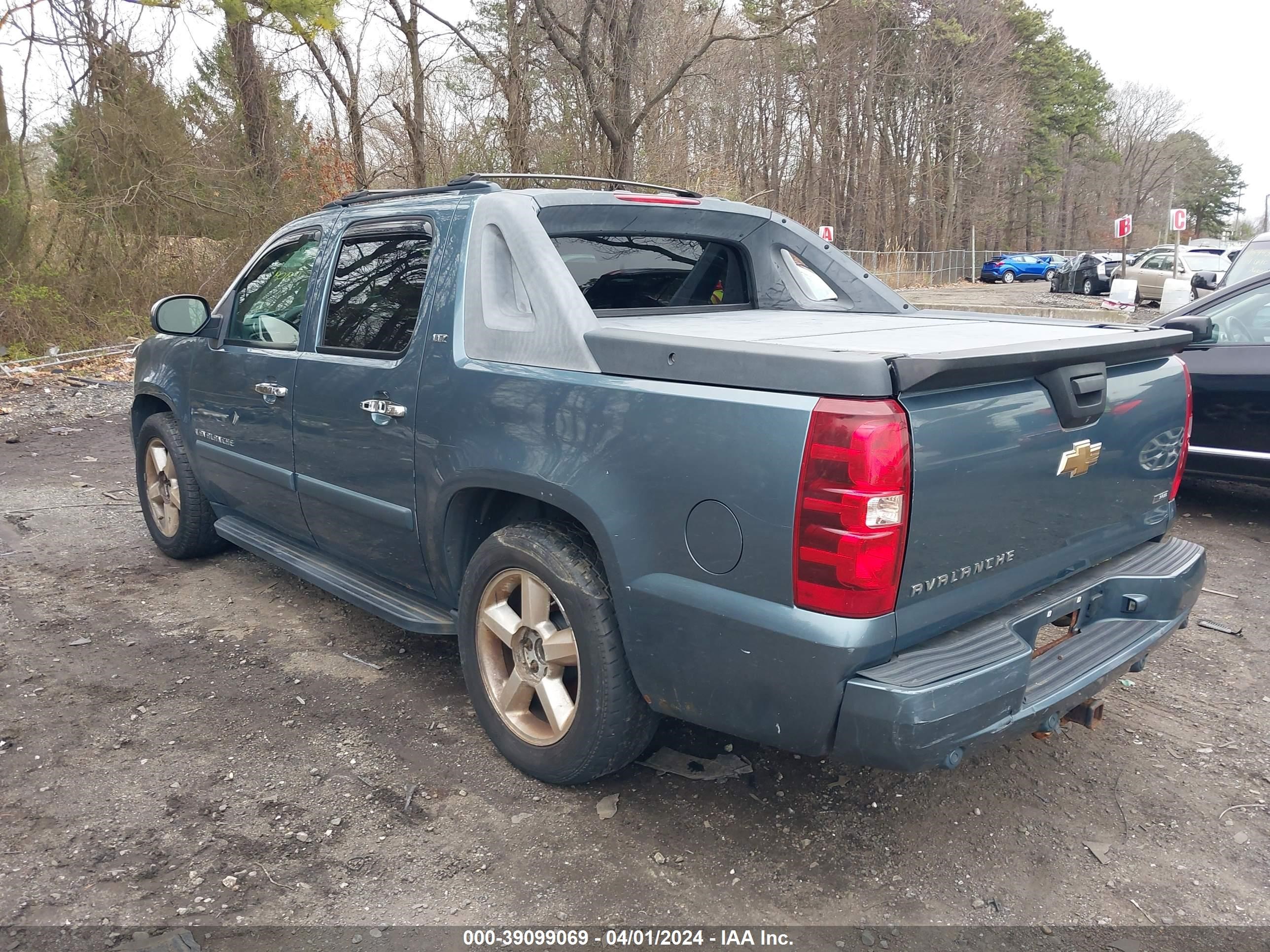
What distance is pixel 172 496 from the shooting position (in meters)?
A: 5.29

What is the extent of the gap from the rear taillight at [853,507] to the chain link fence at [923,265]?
36647 millimetres

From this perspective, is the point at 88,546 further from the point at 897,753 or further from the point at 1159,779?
the point at 1159,779

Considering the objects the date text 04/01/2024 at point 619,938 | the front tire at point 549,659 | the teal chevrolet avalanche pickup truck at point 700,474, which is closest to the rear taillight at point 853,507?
the teal chevrolet avalanche pickup truck at point 700,474

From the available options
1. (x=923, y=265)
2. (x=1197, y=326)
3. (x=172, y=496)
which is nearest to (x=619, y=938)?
(x=172, y=496)

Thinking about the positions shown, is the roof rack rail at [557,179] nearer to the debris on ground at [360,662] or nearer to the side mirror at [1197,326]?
the debris on ground at [360,662]

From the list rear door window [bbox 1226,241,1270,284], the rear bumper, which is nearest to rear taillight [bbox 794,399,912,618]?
the rear bumper

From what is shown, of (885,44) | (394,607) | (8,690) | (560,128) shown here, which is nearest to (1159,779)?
(394,607)

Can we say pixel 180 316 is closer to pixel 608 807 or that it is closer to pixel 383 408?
pixel 383 408

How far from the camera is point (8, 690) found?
12.4ft

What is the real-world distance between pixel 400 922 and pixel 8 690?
2.34 meters

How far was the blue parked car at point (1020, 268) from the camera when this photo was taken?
163 feet

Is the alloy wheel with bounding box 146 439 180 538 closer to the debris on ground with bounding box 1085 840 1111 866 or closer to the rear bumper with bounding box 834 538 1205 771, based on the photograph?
the rear bumper with bounding box 834 538 1205 771

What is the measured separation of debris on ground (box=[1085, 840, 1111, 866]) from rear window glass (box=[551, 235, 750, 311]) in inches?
94.2

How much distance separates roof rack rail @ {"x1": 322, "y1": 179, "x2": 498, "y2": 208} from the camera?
3469mm
